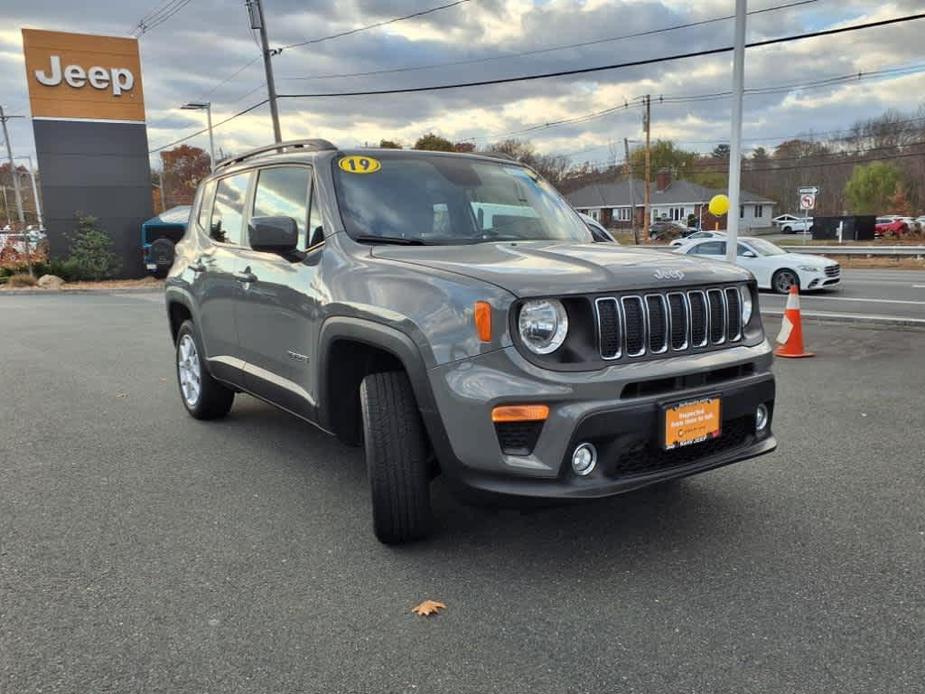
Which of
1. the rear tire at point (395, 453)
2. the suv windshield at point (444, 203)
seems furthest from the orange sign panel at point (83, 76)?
the rear tire at point (395, 453)

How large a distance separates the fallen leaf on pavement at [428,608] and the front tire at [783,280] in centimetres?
1564

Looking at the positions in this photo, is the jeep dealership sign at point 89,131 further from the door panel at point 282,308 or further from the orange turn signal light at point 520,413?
the orange turn signal light at point 520,413

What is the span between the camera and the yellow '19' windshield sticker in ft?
13.3

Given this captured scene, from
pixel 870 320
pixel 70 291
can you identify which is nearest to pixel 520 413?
pixel 870 320

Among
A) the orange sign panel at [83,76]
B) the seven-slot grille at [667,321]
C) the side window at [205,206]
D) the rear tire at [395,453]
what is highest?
the orange sign panel at [83,76]

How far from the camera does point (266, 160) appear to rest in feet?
15.3

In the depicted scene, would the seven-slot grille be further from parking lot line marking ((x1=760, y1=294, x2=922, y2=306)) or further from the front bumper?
parking lot line marking ((x1=760, y1=294, x2=922, y2=306))

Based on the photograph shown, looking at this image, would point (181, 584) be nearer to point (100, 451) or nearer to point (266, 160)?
point (100, 451)

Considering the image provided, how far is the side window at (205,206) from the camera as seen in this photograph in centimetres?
543

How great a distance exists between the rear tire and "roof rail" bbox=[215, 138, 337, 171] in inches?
64.0

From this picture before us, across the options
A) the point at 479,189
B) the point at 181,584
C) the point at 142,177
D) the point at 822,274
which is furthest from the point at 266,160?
the point at 142,177

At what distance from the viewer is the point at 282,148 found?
462 cm

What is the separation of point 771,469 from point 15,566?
4.12 m

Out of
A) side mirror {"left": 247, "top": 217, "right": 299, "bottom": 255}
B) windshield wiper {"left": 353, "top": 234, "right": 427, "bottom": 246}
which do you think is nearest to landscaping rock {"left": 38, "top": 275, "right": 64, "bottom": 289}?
side mirror {"left": 247, "top": 217, "right": 299, "bottom": 255}
